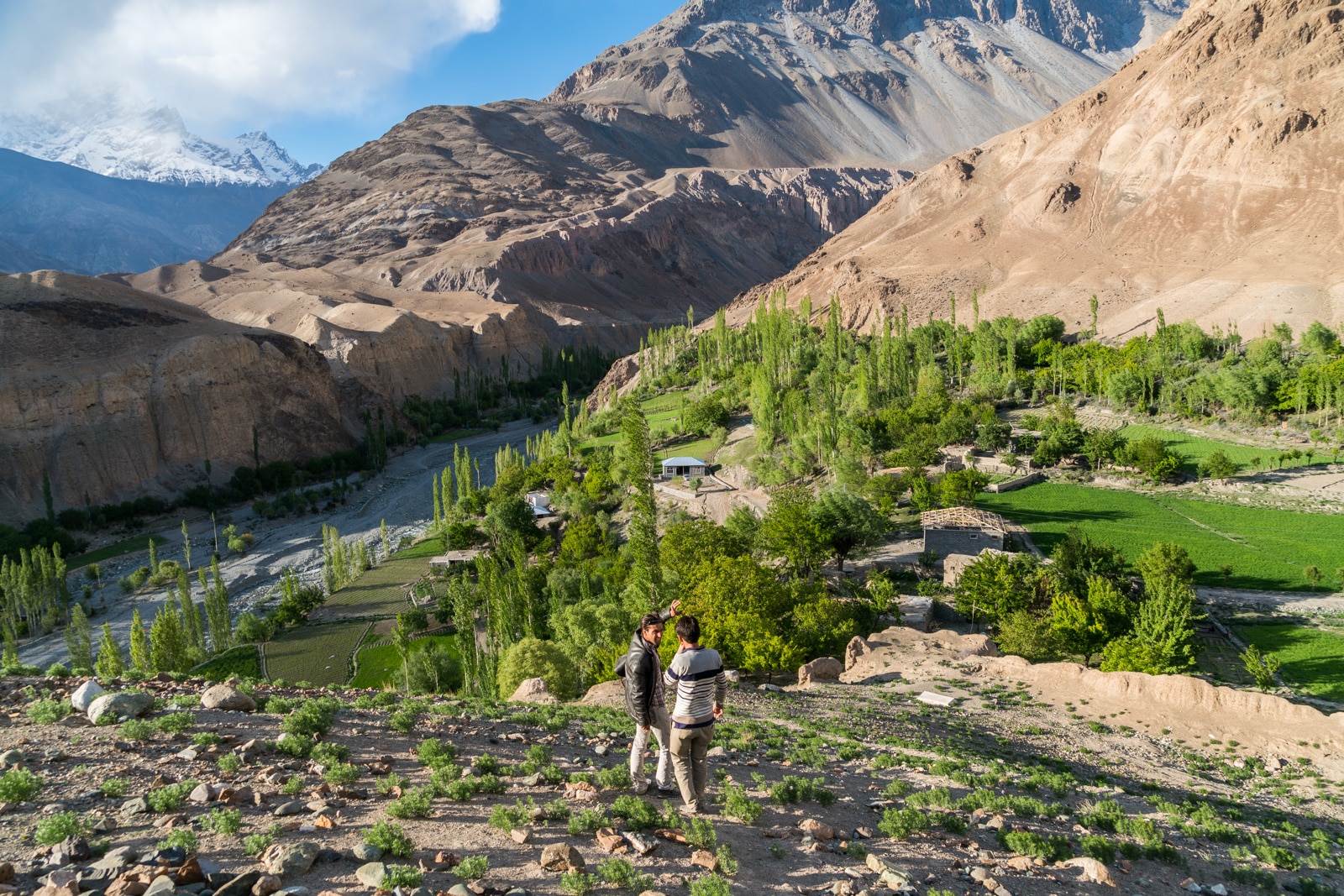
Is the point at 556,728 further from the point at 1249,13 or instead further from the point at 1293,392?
the point at 1249,13

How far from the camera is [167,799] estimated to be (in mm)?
6828

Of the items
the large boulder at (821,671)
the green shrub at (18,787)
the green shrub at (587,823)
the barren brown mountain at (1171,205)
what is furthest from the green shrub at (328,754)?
the barren brown mountain at (1171,205)

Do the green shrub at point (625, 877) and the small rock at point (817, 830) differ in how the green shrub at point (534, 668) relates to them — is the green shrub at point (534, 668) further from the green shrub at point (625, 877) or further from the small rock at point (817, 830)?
the green shrub at point (625, 877)

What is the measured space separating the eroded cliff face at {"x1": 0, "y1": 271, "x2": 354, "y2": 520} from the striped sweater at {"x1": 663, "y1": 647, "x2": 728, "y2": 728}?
64549mm

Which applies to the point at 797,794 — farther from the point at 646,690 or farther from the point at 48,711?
the point at 48,711

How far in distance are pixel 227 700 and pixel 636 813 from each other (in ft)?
19.6

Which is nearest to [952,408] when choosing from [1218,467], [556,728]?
[1218,467]

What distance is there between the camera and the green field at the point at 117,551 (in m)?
50.7

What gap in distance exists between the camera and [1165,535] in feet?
116

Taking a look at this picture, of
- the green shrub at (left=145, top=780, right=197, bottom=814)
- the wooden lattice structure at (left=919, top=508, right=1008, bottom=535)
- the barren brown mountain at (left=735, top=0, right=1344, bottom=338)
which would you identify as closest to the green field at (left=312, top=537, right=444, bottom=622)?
the wooden lattice structure at (left=919, top=508, right=1008, bottom=535)

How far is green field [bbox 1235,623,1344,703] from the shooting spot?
21.7 metres

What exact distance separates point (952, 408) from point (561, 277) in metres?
97.2

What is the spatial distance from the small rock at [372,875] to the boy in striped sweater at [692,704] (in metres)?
2.82

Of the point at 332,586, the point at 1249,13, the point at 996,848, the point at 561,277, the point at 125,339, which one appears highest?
the point at 1249,13
